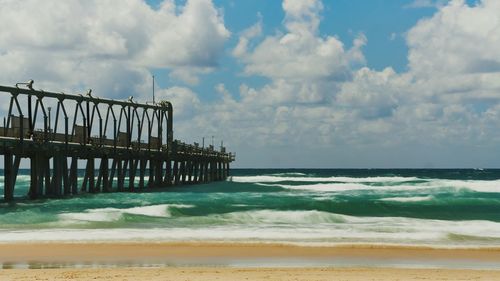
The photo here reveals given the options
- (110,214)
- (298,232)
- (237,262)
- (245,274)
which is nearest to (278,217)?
(110,214)

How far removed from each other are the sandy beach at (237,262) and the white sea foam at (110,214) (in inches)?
333

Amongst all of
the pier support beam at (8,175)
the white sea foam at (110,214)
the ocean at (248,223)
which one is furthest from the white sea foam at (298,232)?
the pier support beam at (8,175)

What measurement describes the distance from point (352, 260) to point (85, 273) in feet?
21.7

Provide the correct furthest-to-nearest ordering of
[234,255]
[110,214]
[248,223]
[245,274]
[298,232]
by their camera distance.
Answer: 1. [110,214]
2. [248,223]
3. [298,232]
4. [234,255]
5. [245,274]

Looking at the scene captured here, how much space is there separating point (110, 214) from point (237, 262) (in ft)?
46.9

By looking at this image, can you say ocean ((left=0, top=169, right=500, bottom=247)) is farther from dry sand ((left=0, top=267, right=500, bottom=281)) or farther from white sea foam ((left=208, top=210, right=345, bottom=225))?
dry sand ((left=0, top=267, right=500, bottom=281))

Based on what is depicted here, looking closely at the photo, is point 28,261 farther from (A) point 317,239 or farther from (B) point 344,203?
(B) point 344,203

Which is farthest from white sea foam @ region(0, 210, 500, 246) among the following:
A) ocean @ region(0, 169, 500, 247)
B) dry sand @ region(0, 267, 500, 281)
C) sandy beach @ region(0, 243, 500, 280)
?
dry sand @ region(0, 267, 500, 281)

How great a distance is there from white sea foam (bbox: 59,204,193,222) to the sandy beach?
8466mm

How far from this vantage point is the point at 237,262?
56.1 ft

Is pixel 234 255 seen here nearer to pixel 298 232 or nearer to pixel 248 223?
pixel 298 232

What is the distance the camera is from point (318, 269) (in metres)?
15.6

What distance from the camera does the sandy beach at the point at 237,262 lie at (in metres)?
14.4

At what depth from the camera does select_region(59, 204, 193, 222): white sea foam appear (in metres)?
28.8
